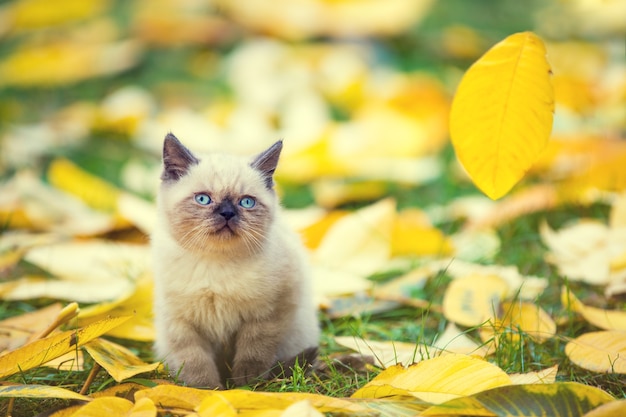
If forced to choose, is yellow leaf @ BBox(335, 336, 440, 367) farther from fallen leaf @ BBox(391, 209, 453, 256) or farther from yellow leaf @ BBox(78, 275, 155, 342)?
fallen leaf @ BBox(391, 209, 453, 256)

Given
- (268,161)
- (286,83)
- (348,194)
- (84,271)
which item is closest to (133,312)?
(84,271)

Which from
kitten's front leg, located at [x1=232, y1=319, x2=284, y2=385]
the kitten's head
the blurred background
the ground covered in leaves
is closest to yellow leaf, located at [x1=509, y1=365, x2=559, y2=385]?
the ground covered in leaves

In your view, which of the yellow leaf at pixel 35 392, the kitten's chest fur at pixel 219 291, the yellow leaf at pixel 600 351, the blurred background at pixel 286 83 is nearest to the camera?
the yellow leaf at pixel 35 392

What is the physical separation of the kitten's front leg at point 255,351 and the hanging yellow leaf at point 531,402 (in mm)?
531

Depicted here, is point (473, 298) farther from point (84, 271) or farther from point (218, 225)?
point (84, 271)

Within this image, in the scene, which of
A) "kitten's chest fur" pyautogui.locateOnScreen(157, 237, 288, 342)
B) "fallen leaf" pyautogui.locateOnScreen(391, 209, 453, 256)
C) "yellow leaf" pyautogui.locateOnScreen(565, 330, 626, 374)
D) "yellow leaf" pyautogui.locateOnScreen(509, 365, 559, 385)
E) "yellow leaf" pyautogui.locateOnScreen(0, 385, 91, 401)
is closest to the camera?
"yellow leaf" pyautogui.locateOnScreen(0, 385, 91, 401)

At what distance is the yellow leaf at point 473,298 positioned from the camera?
192cm

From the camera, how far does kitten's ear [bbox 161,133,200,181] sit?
1.78m

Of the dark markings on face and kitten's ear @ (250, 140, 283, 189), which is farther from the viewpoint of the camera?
kitten's ear @ (250, 140, 283, 189)

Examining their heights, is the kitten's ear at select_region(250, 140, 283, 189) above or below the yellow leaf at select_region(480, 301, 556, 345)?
above

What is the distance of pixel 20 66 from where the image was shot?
4262mm

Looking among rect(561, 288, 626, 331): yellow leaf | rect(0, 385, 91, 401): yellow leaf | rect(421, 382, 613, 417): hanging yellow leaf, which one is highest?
rect(561, 288, 626, 331): yellow leaf

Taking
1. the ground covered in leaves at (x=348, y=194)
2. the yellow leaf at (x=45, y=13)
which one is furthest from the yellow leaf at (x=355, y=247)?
the yellow leaf at (x=45, y=13)

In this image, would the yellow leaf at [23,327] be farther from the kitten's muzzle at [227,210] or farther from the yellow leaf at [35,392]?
the kitten's muzzle at [227,210]
